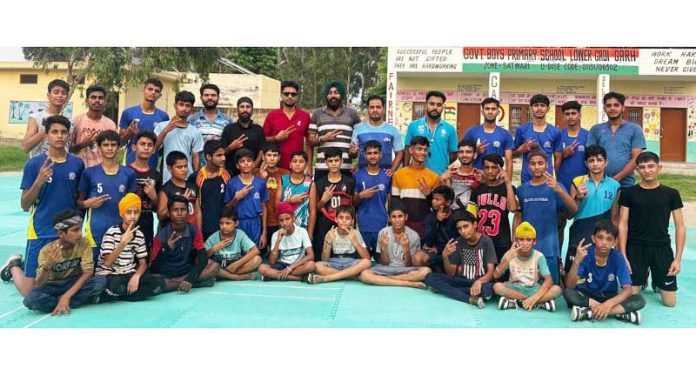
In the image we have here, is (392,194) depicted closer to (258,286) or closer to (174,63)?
(258,286)

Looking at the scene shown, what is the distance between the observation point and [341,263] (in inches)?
237

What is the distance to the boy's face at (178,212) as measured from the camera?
5441 mm

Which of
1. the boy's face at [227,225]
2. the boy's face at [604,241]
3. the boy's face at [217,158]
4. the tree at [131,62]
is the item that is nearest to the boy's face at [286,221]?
the boy's face at [227,225]

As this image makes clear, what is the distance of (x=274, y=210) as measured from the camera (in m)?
6.48

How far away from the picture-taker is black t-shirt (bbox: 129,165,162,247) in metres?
5.70

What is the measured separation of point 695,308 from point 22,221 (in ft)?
32.0

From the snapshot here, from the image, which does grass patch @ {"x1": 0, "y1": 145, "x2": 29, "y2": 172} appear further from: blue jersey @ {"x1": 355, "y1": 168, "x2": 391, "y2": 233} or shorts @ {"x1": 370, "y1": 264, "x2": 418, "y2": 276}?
shorts @ {"x1": 370, "y1": 264, "x2": 418, "y2": 276}

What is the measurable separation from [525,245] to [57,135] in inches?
172

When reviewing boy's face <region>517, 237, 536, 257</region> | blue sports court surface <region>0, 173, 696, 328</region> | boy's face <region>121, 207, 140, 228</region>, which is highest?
boy's face <region>121, 207, 140, 228</region>

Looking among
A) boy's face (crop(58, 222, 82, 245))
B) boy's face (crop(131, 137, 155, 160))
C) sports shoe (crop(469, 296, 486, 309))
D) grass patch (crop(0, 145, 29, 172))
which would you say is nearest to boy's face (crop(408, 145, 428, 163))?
sports shoe (crop(469, 296, 486, 309))

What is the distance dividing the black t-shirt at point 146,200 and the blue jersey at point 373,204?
226cm

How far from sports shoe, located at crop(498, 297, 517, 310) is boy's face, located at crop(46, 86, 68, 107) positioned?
4.86 m

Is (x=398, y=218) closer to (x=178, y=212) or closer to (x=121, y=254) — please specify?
(x=178, y=212)

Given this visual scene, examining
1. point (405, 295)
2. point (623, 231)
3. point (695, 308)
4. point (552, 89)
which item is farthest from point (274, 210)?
point (552, 89)
